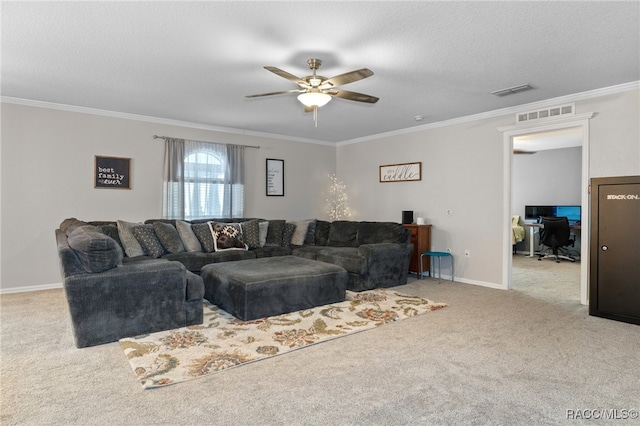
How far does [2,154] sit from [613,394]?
6579 mm

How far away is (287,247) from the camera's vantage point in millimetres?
6121

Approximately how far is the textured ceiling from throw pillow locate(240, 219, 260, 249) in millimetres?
1942

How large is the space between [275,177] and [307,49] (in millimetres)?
4061

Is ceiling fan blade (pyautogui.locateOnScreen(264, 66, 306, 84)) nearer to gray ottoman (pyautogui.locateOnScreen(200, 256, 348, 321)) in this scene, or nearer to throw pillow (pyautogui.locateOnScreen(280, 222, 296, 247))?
gray ottoman (pyautogui.locateOnScreen(200, 256, 348, 321))

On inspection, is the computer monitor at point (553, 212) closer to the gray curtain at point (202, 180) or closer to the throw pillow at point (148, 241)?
the gray curtain at point (202, 180)

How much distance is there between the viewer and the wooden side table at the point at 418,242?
5992mm

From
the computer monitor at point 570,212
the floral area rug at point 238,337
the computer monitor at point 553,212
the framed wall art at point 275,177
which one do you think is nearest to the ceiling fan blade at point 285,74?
the floral area rug at point 238,337

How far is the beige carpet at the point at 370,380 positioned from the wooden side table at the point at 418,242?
2316 mm

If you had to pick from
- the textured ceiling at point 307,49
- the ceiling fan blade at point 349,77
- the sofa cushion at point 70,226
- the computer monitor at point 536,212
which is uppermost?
the textured ceiling at point 307,49

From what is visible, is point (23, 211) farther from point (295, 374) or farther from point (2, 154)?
point (295, 374)

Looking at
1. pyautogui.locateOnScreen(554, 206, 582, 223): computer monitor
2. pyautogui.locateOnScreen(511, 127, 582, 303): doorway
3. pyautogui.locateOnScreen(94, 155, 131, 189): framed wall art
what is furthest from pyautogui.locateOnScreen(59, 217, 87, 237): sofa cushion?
pyautogui.locateOnScreen(554, 206, 582, 223): computer monitor

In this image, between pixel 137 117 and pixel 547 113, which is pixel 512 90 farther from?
pixel 137 117

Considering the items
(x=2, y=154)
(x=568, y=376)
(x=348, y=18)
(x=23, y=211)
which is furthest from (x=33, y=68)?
(x=568, y=376)

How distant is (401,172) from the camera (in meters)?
6.66
